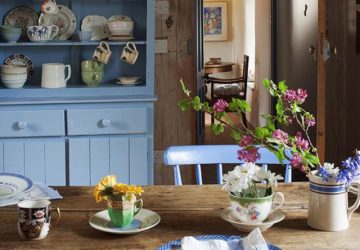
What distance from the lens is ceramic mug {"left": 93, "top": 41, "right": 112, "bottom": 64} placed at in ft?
12.5

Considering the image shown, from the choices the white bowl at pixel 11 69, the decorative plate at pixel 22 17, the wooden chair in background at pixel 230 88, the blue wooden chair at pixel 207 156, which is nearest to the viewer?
the blue wooden chair at pixel 207 156

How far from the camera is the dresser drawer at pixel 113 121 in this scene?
360 centimetres

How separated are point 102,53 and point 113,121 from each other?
0.45 m

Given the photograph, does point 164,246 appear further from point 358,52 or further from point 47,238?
point 358,52

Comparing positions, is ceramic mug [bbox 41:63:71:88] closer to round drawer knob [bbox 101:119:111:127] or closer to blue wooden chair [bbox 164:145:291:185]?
round drawer knob [bbox 101:119:111:127]

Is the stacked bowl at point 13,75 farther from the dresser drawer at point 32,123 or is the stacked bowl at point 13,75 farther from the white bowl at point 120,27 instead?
the white bowl at point 120,27

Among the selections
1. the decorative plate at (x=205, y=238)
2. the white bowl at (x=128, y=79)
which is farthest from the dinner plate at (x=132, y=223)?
the white bowl at (x=128, y=79)

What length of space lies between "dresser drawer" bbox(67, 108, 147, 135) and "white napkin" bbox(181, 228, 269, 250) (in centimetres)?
216

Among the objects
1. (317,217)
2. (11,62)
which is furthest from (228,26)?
(317,217)

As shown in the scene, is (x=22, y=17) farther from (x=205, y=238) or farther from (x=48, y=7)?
(x=205, y=238)

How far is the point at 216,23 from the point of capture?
10570 mm

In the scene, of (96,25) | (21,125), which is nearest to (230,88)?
(96,25)

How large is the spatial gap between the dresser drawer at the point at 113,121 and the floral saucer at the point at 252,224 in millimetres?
1985

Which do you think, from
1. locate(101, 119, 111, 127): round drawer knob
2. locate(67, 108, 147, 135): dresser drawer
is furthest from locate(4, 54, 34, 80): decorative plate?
locate(101, 119, 111, 127): round drawer knob
